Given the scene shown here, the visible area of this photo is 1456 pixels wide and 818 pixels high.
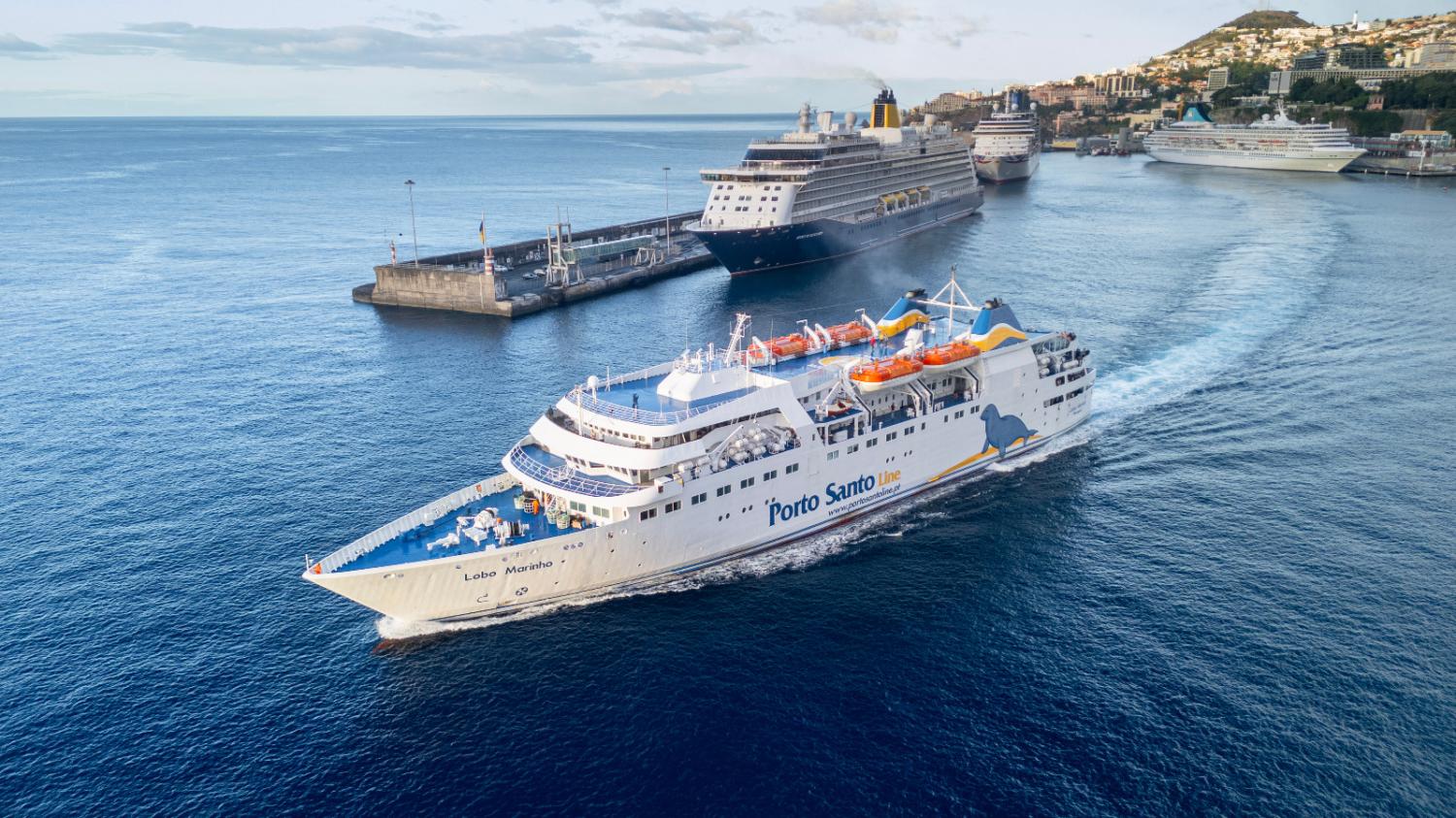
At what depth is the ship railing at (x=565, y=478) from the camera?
34812 mm

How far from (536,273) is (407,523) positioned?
63079 millimetres

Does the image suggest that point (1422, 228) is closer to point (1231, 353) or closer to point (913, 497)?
point (1231, 353)

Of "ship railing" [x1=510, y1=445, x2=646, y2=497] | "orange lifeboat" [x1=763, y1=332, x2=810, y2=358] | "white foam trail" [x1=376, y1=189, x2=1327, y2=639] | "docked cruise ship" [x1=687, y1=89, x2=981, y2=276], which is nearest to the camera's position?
"ship railing" [x1=510, y1=445, x2=646, y2=497]

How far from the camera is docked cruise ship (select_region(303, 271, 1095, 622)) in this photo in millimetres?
33406

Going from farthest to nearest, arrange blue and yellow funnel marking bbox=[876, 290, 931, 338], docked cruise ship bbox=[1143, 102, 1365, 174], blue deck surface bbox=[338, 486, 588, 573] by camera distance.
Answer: docked cruise ship bbox=[1143, 102, 1365, 174] < blue and yellow funnel marking bbox=[876, 290, 931, 338] < blue deck surface bbox=[338, 486, 588, 573]

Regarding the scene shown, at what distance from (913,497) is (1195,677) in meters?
16.4

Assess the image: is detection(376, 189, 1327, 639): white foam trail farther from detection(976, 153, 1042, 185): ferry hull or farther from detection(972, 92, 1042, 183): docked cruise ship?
detection(972, 92, 1042, 183): docked cruise ship

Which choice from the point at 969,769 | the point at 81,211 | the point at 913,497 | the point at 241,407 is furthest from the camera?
the point at 81,211

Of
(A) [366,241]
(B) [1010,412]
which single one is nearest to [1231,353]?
(B) [1010,412]

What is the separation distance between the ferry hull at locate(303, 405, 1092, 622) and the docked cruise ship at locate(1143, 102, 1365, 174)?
18162cm

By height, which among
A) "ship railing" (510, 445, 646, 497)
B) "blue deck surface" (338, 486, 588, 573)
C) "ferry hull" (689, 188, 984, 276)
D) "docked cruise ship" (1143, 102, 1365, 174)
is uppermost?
"docked cruise ship" (1143, 102, 1365, 174)

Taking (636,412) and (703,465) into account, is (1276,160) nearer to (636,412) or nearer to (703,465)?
(703,465)

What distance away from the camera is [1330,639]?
31781 mm

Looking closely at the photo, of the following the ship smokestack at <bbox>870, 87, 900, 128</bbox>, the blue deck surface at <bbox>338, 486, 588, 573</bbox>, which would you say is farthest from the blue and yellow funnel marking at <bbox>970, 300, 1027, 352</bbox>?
the ship smokestack at <bbox>870, 87, 900, 128</bbox>
